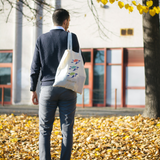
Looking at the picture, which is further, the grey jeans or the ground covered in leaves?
the ground covered in leaves

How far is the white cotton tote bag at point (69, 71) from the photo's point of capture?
256 centimetres

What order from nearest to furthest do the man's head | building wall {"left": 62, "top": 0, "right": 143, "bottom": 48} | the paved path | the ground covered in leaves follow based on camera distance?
the man's head < the ground covered in leaves < the paved path < building wall {"left": 62, "top": 0, "right": 143, "bottom": 48}

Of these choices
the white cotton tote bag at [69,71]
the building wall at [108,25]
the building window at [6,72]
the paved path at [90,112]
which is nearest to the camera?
the white cotton tote bag at [69,71]

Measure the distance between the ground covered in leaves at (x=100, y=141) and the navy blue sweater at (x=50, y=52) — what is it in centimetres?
185

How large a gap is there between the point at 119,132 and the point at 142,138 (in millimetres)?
586

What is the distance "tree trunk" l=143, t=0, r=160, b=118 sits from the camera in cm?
564

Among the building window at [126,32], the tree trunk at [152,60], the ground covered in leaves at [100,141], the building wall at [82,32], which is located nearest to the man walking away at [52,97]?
the ground covered in leaves at [100,141]

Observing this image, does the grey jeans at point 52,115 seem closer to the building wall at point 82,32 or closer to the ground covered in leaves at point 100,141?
the ground covered in leaves at point 100,141

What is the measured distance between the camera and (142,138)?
4.51 metres

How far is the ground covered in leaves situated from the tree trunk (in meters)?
→ 0.49

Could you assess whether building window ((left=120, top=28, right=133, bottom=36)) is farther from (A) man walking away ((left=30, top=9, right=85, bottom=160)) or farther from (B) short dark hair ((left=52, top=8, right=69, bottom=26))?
(A) man walking away ((left=30, top=9, right=85, bottom=160))

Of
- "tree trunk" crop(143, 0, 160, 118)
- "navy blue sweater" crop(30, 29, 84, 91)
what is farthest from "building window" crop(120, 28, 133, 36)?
"navy blue sweater" crop(30, 29, 84, 91)

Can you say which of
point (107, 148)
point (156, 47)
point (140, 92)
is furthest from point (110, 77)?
point (107, 148)

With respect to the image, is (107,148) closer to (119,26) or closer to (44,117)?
(44,117)
